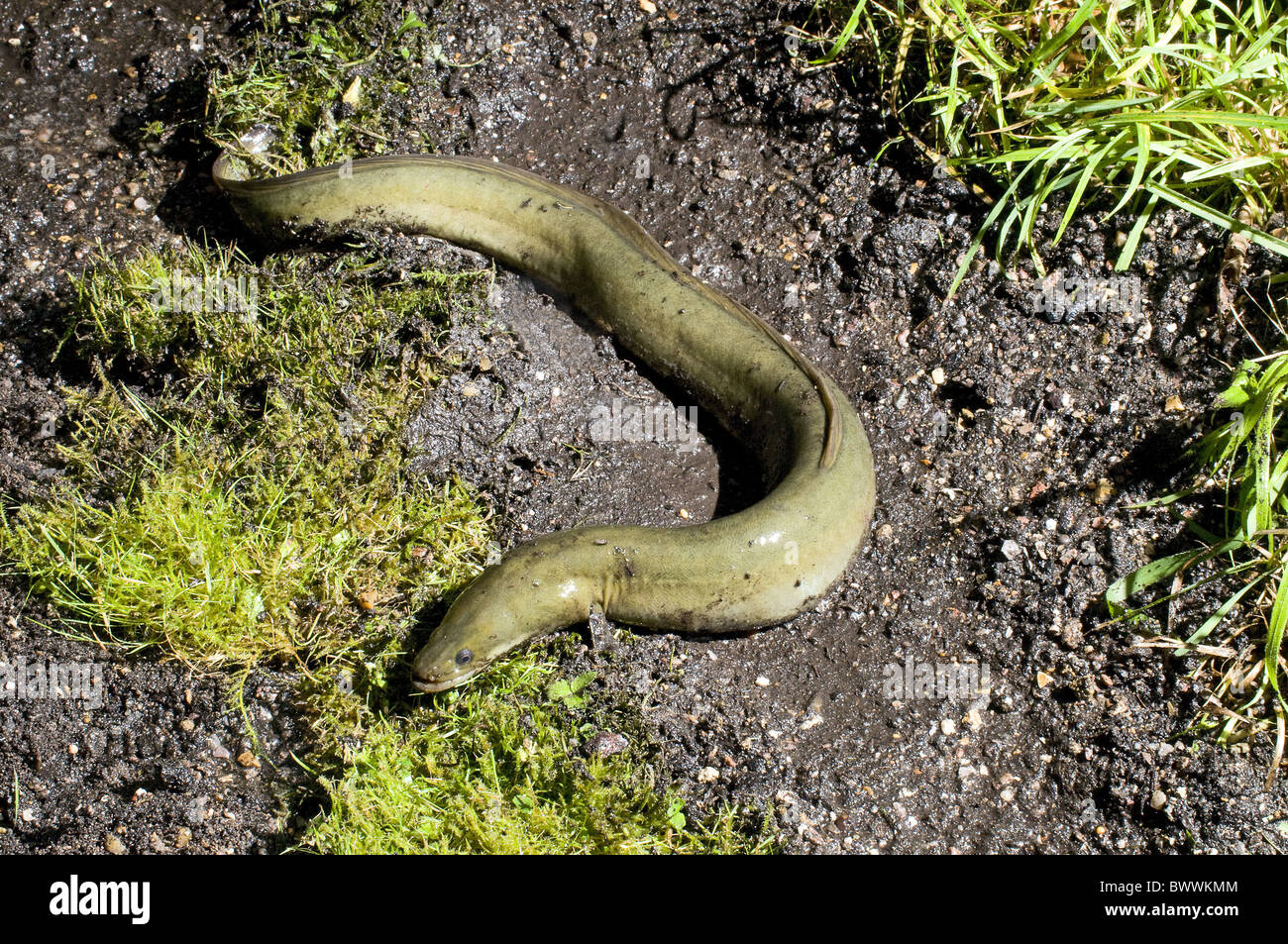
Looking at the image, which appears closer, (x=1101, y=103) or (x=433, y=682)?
(x=433, y=682)

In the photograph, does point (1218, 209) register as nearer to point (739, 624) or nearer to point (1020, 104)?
point (1020, 104)

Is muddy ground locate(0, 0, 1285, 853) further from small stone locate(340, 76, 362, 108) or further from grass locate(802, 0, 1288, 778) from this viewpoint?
small stone locate(340, 76, 362, 108)

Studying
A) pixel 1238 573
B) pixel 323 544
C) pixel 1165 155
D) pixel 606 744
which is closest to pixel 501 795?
pixel 606 744

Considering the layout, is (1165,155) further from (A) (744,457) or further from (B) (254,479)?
(B) (254,479)

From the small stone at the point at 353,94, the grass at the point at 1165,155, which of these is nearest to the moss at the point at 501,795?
the grass at the point at 1165,155

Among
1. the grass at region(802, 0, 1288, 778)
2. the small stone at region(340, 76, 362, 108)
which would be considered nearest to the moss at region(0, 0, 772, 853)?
the small stone at region(340, 76, 362, 108)

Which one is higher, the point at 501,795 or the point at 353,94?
the point at 353,94

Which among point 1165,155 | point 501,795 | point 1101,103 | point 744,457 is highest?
point 1101,103
